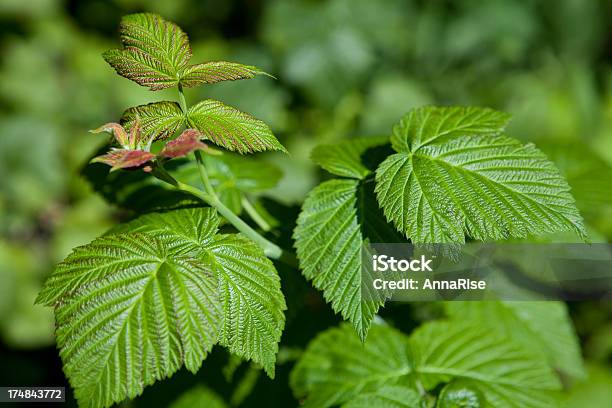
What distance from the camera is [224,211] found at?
982 mm

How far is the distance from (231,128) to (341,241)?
26 centimetres

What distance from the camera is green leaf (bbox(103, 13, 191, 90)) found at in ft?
3.03

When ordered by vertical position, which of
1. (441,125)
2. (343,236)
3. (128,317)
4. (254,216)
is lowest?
(128,317)

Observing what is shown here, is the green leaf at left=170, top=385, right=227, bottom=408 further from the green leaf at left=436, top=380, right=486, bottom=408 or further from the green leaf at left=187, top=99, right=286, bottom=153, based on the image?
the green leaf at left=187, top=99, right=286, bottom=153

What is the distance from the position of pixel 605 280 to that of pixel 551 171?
0.78 m

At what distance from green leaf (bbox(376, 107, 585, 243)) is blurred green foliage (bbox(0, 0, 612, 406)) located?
6.05ft

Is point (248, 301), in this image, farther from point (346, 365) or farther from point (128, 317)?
point (346, 365)

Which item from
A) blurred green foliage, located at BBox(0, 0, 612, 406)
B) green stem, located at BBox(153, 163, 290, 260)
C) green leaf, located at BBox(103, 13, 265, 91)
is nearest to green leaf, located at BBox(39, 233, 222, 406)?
green stem, located at BBox(153, 163, 290, 260)

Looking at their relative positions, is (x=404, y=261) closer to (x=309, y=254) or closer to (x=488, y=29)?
(x=309, y=254)

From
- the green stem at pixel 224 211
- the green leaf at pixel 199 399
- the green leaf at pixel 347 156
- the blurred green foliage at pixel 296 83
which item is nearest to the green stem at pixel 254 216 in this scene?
the green stem at pixel 224 211

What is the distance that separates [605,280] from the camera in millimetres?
1556

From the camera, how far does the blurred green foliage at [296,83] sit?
2.81 meters

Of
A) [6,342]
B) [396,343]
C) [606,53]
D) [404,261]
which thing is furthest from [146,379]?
[606,53]

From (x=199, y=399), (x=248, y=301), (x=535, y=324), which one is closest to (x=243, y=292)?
(x=248, y=301)
